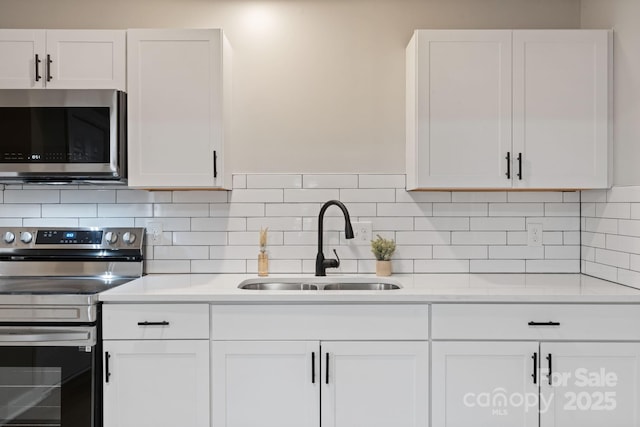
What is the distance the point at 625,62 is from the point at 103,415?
9.02ft

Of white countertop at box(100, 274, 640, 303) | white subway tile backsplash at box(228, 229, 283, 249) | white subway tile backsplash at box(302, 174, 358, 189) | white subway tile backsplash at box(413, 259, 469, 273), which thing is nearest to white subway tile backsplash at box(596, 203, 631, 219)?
white countertop at box(100, 274, 640, 303)

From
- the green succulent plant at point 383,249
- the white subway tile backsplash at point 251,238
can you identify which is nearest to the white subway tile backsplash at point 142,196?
the white subway tile backsplash at point 251,238

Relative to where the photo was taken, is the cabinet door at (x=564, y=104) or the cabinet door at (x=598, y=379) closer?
the cabinet door at (x=598, y=379)

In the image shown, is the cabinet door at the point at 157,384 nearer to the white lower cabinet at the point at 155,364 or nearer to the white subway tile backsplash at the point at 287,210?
the white lower cabinet at the point at 155,364

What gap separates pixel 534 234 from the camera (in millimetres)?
2660

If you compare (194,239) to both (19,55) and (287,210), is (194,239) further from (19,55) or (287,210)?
(19,55)

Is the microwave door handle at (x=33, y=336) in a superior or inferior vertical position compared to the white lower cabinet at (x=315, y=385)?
superior

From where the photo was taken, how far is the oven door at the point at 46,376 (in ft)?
6.59

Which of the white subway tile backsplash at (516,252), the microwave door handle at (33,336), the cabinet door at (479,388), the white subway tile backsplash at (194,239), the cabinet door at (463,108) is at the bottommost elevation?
the cabinet door at (479,388)

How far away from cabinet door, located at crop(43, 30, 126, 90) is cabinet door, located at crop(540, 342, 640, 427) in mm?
2274

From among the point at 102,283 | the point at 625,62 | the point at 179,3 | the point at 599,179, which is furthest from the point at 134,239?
the point at 625,62

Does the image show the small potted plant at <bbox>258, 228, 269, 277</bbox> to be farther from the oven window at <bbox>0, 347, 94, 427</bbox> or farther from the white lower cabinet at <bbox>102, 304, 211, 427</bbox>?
the oven window at <bbox>0, 347, 94, 427</bbox>

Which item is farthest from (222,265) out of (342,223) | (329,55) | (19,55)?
(19,55)

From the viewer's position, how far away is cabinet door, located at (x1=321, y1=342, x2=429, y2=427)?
206 cm
